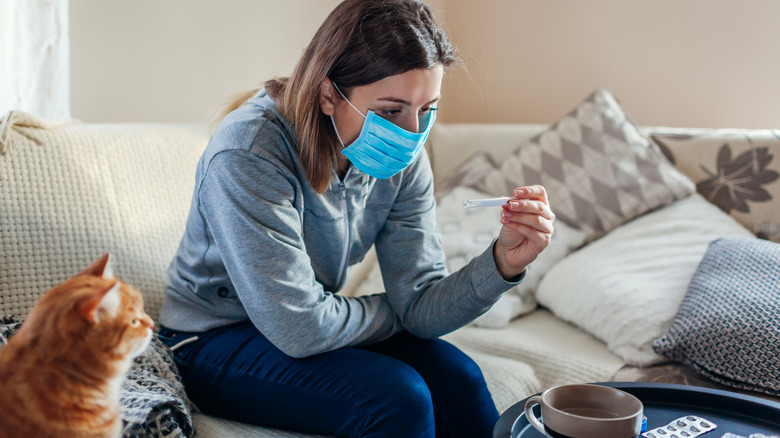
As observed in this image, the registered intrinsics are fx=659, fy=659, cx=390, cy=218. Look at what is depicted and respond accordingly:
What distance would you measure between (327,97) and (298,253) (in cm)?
26

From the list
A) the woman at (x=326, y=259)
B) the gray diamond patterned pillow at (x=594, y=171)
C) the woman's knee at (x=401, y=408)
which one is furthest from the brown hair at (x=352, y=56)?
the gray diamond patterned pillow at (x=594, y=171)

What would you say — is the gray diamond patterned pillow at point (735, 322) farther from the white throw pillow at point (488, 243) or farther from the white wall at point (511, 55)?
the white wall at point (511, 55)

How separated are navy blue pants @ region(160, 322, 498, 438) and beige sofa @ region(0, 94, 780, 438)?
0.04 m

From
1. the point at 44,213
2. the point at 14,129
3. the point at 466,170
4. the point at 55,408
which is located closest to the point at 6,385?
the point at 55,408

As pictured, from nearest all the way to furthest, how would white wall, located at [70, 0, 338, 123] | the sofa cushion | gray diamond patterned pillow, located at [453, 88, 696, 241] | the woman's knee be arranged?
the woman's knee < the sofa cushion < white wall, located at [70, 0, 338, 123] < gray diamond patterned pillow, located at [453, 88, 696, 241]

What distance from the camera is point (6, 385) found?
0.63m

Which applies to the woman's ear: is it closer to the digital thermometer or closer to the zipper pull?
the zipper pull

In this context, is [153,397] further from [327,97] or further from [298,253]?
[327,97]

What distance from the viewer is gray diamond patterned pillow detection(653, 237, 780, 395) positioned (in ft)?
3.84

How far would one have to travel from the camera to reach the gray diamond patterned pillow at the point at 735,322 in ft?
3.84

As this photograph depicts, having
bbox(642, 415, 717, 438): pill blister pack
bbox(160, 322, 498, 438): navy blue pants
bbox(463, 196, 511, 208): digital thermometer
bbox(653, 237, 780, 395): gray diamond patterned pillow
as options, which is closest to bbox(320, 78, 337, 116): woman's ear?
bbox(463, 196, 511, 208): digital thermometer

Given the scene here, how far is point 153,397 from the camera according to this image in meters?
0.94

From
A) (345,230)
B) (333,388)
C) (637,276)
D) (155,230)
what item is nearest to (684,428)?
(333,388)

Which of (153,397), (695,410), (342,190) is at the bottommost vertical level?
(153,397)
